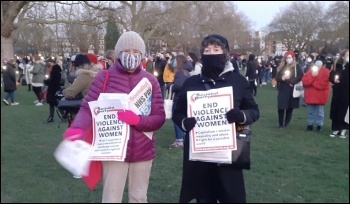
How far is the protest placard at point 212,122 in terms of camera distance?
151 inches

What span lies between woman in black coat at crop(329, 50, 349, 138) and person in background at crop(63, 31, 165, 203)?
7.09m

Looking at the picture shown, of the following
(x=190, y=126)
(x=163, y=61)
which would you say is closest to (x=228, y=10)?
(x=163, y=61)

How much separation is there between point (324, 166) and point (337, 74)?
124 inches

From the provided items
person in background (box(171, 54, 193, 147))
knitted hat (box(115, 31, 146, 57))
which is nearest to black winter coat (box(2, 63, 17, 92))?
person in background (box(171, 54, 193, 147))

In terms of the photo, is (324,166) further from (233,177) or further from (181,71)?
(233,177)

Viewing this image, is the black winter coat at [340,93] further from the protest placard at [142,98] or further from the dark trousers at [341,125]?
the protest placard at [142,98]

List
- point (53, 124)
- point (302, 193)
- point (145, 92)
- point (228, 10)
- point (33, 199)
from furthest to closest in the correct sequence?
point (228, 10)
point (53, 124)
point (302, 193)
point (33, 199)
point (145, 92)

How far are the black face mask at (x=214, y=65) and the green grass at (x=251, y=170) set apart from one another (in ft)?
5.28

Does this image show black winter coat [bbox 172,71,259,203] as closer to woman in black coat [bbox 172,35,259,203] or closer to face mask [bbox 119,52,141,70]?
woman in black coat [bbox 172,35,259,203]

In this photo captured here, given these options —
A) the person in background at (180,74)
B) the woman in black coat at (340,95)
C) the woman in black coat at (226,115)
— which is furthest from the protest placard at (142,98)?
the woman in black coat at (340,95)

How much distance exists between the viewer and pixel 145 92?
413 cm

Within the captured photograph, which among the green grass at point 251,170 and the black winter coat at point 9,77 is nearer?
the green grass at point 251,170

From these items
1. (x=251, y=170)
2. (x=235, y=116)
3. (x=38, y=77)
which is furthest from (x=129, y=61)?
(x=38, y=77)

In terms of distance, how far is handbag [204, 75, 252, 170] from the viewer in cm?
385
